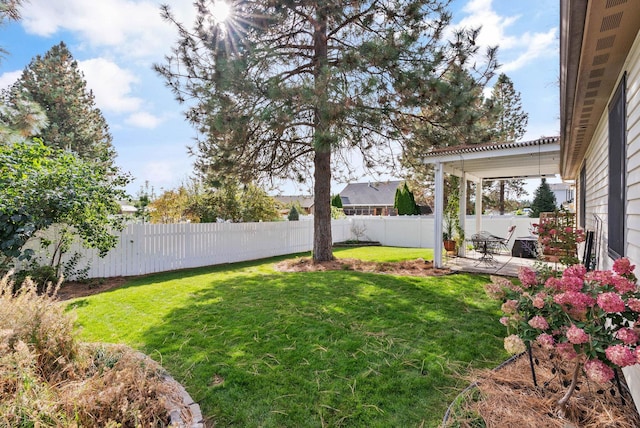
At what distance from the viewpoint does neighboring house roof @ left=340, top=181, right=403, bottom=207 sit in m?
35.7

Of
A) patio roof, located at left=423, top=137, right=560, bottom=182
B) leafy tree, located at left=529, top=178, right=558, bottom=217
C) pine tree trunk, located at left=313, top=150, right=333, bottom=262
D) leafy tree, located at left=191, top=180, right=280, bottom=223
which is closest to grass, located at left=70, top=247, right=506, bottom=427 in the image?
pine tree trunk, located at left=313, top=150, right=333, bottom=262

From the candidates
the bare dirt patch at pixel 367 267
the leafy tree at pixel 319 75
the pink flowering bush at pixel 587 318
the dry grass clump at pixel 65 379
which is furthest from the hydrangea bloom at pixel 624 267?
the leafy tree at pixel 319 75

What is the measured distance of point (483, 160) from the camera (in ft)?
26.7

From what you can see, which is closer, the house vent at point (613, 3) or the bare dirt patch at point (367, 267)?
the house vent at point (613, 3)

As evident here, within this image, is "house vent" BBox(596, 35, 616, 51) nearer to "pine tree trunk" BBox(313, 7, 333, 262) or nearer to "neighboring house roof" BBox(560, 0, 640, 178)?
"neighboring house roof" BBox(560, 0, 640, 178)

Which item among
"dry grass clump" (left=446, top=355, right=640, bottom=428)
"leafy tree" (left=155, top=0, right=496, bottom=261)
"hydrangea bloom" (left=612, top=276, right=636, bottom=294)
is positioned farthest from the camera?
"leafy tree" (left=155, top=0, right=496, bottom=261)

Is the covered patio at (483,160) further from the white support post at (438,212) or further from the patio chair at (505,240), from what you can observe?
the patio chair at (505,240)

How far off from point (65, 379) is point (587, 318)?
3584 millimetres

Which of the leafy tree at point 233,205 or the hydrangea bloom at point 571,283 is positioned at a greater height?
the leafy tree at point 233,205

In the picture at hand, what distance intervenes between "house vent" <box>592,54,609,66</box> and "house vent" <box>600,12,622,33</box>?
0.46 meters

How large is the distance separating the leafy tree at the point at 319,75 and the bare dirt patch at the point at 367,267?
0.52 meters

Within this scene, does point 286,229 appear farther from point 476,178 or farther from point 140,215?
point 476,178

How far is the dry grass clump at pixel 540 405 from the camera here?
2.12 meters

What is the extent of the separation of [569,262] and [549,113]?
103 inches
